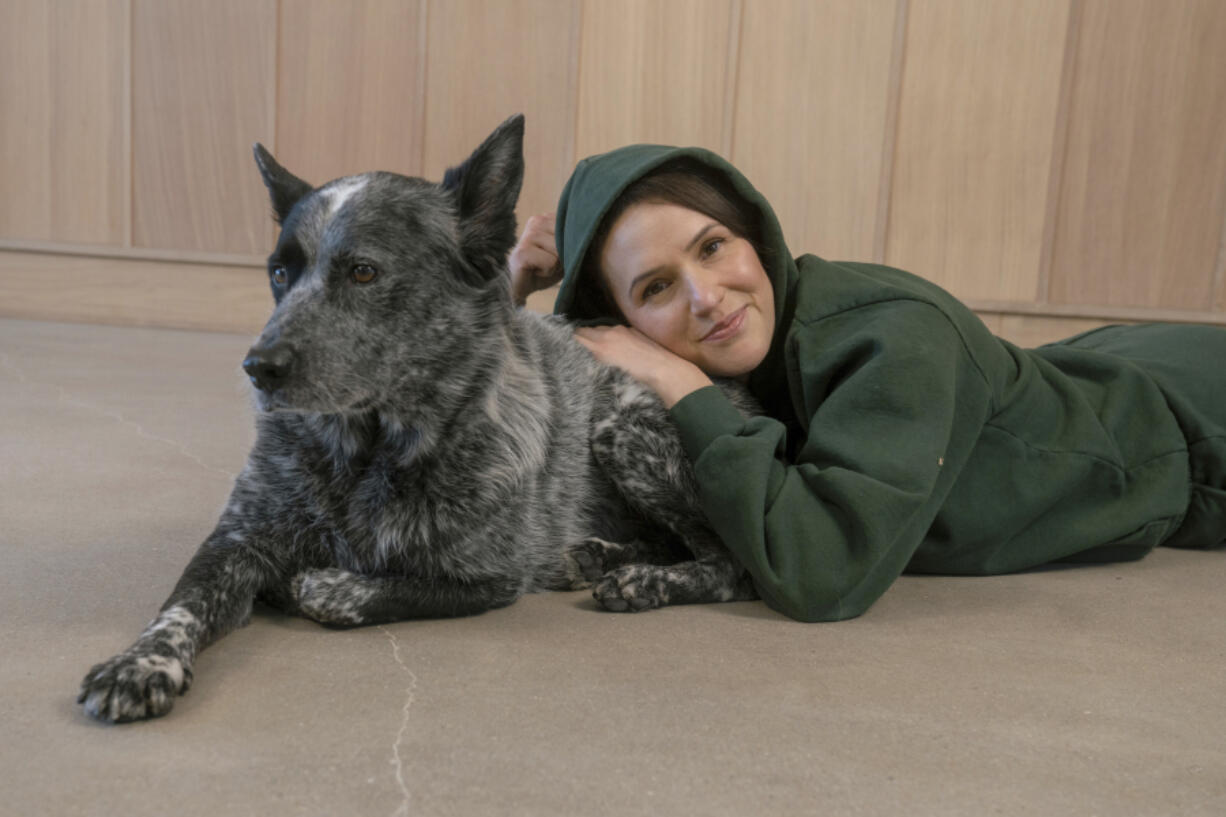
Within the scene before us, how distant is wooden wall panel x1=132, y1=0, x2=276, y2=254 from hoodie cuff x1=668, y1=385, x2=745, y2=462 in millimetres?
4527

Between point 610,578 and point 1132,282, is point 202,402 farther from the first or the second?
point 1132,282

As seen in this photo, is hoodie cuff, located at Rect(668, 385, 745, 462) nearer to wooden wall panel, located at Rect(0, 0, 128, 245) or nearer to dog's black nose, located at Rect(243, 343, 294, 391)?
dog's black nose, located at Rect(243, 343, 294, 391)

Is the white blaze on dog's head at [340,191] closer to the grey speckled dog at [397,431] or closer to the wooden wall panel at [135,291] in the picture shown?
the grey speckled dog at [397,431]

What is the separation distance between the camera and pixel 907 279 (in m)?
2.39

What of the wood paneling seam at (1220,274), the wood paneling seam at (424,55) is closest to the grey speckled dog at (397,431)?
the wood paneling seam at (424,55)

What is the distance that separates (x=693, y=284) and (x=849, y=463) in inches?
20.7

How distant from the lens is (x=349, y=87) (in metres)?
5.80

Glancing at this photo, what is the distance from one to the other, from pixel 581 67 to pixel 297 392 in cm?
450

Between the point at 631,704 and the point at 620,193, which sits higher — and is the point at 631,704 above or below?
below

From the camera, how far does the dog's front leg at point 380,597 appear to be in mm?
1699

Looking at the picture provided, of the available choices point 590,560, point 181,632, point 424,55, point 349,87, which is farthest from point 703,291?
point 349,87

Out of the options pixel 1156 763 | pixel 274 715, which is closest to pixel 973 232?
pixel 1156 763

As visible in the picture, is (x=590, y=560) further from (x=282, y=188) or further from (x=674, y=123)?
(x=674, y=123)

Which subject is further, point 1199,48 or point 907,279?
point 1199,48
